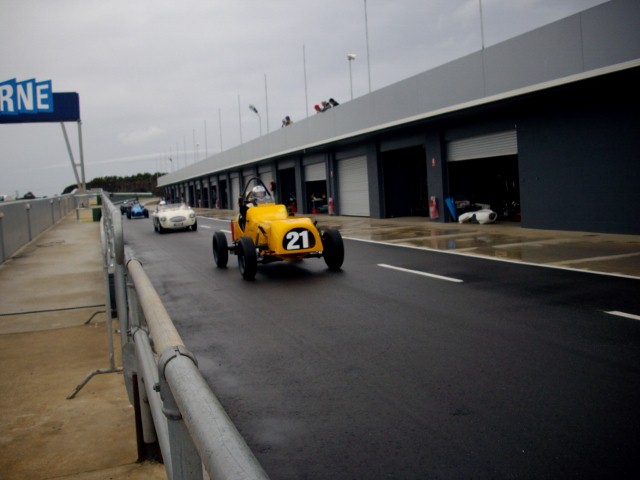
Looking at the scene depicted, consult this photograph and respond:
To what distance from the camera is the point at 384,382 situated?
4789 millimetres

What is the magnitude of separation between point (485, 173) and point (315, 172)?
481 inches

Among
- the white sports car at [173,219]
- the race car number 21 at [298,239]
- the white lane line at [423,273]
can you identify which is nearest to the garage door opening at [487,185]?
the white sports car at [173,219]

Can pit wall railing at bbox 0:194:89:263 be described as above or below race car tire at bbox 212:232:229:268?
above

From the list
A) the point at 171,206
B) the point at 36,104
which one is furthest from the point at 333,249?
the point at 36,104

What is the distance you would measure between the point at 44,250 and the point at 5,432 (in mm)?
14435

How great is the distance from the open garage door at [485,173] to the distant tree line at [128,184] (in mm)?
105439

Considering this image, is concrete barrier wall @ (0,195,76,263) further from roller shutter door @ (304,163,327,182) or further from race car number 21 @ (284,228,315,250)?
roller shutter door @ (304,163,327,182)

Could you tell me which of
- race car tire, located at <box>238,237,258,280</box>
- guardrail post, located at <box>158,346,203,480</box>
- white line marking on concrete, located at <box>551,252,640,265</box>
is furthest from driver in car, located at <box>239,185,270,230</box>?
guardrail post, located at <box>158,346,203,480</box>

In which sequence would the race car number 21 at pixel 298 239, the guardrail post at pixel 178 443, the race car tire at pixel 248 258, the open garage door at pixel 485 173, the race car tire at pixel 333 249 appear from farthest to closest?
1. the open garage door at pixel 485 173
2. the race car tire at pixel 333 249
3. the race car number 21 at pixel 298 239
4. the race car tire at pixel 248 258
5. the guardrail post at pixel 178 443

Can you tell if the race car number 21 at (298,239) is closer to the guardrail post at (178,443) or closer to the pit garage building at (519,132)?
the pit garage building at (519,132)

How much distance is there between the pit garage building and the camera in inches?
539

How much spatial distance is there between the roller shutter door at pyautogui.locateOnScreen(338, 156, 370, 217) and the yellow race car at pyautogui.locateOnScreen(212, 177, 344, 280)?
16417mm

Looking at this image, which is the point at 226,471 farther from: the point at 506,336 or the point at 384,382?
the point at 506,336

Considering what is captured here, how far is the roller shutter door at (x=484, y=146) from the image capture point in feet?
59.4
